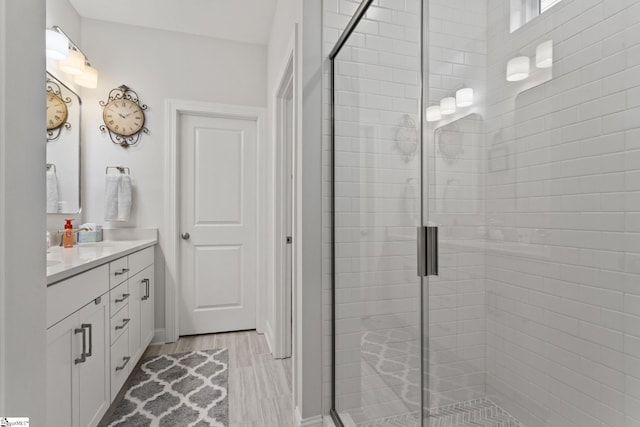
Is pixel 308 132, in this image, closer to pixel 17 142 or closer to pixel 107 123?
pixel 17 142

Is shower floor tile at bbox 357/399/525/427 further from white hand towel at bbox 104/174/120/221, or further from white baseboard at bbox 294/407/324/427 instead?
white hand towel at bbox 104/174/120/221

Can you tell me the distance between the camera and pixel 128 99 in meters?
2.66

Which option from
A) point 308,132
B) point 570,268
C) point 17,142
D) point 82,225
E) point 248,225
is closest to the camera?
point 17,142

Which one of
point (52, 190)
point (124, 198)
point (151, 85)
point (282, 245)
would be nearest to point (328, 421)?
point (282, 245)

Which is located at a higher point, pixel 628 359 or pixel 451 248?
pixel 451 248

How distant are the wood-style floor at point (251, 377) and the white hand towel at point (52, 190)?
4.22 feet

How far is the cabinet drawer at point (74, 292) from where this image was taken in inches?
45.4

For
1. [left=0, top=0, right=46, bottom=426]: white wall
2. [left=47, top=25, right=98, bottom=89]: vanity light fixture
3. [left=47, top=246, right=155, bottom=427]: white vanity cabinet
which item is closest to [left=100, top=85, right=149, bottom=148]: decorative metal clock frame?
[left=47, top=25, right=98, bottom=89]: vanity light fixture

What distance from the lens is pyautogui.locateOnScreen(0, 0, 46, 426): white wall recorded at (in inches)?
19.4

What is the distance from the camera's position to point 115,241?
260 centimetres

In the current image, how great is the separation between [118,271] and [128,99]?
162 cm

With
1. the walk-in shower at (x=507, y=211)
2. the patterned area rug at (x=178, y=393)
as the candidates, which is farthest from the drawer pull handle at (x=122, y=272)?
the walk-in shower at (x=507, y=211)

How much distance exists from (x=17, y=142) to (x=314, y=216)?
1173 mm

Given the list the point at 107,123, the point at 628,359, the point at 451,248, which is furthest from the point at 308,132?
the point at 107,123
